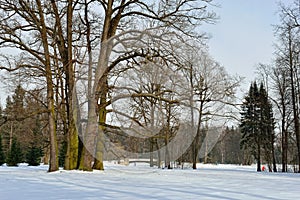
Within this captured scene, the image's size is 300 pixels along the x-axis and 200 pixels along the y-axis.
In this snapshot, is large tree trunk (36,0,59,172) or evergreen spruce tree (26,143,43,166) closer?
large tree trunk (36,0,59,172)

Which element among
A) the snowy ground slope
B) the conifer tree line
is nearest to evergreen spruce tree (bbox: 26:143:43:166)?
the conifer tree line

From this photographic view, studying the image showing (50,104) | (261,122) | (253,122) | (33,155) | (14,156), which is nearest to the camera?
(50,104)

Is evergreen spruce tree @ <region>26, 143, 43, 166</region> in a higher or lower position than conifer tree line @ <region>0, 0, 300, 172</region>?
lower

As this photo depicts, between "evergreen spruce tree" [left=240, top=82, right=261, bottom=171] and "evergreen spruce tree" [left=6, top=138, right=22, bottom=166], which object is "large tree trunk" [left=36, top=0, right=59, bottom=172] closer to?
"evergreen spruce tree" [left=6, top=138, right=22, bottom=166]

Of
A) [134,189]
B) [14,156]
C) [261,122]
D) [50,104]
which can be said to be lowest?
[14,156]

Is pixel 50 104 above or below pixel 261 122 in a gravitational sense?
below

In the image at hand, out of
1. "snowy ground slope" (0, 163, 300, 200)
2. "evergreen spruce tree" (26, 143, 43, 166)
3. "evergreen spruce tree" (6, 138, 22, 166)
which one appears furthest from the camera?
"evergreen spruce tree" (26, 143, 43, 166)

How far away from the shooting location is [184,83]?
12.5 metres

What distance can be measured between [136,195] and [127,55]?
28.9 ft

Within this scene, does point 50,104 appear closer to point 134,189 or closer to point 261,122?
point 134,189

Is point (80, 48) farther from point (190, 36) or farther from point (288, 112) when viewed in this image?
point (288, 112)

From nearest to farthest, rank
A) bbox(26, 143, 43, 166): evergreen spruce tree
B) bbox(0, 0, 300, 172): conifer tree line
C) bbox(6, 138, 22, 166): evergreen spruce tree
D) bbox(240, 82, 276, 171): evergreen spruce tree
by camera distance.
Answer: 1. bbox(0, 0, 300, 172): conifer tree line
2. bbox(6, 138, 22, 166): evergreen spruce tree
3. bbox(26, 143, 43, 166): evergreen spruce tree
4. bbox(240, 82, 276, 171): evergreen spruce tree

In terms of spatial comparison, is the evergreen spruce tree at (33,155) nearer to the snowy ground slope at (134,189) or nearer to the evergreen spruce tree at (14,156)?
the evergreen spruce tree at (14,156)

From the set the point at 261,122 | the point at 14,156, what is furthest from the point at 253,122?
the point at 14,156
